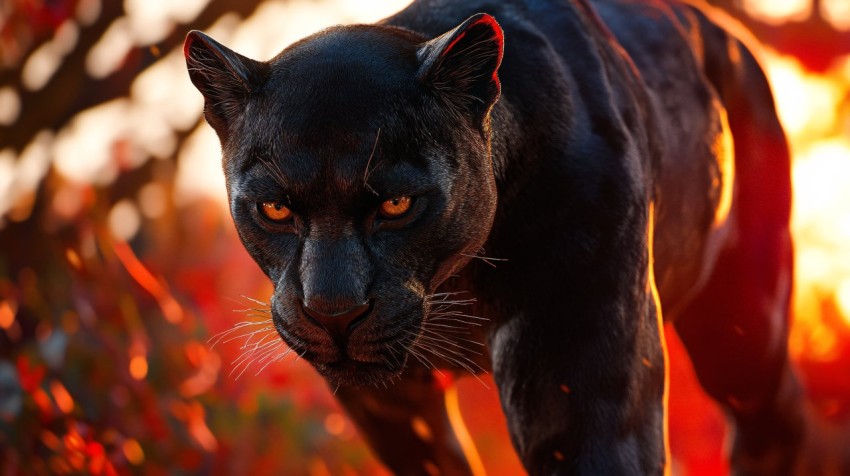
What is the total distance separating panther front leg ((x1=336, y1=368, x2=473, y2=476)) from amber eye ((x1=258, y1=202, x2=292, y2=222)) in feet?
2.82

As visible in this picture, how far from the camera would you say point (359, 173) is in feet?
7.38

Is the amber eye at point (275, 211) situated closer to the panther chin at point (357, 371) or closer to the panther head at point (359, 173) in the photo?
the panther head at point (359, 173)

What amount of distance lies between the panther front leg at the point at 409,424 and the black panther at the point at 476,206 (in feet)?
0.36

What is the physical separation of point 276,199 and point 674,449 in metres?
6.97

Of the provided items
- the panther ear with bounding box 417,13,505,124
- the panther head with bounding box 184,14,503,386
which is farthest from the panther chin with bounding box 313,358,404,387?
the panther ear with bounding box 417,13,505,124

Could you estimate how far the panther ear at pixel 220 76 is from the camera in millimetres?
2418

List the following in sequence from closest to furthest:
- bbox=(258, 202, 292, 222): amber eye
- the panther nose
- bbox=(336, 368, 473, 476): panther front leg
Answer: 1. the panther nose
2. bbox=(258, 202, 292, 222): amber eye
3. bbox=(336, 368, 473, 476): panther front leg

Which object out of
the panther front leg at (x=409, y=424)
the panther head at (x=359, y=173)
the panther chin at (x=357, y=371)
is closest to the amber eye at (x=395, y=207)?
the panther head at (x=359, y=173)

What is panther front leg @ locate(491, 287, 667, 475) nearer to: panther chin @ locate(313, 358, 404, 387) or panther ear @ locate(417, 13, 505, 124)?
panther chin @ locate(313, 358, 404, 387)

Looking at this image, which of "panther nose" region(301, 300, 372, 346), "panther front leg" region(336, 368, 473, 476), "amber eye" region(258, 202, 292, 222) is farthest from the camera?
"panther front leg" region(336, 368, 473, 476)

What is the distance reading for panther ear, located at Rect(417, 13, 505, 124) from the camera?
234cm

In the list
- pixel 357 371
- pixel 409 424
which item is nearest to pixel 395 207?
pixel 357 371

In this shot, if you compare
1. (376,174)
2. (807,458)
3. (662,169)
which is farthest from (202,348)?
(376,174)

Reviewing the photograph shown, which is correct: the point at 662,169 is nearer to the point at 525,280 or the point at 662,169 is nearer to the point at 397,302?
the point at 525,280
